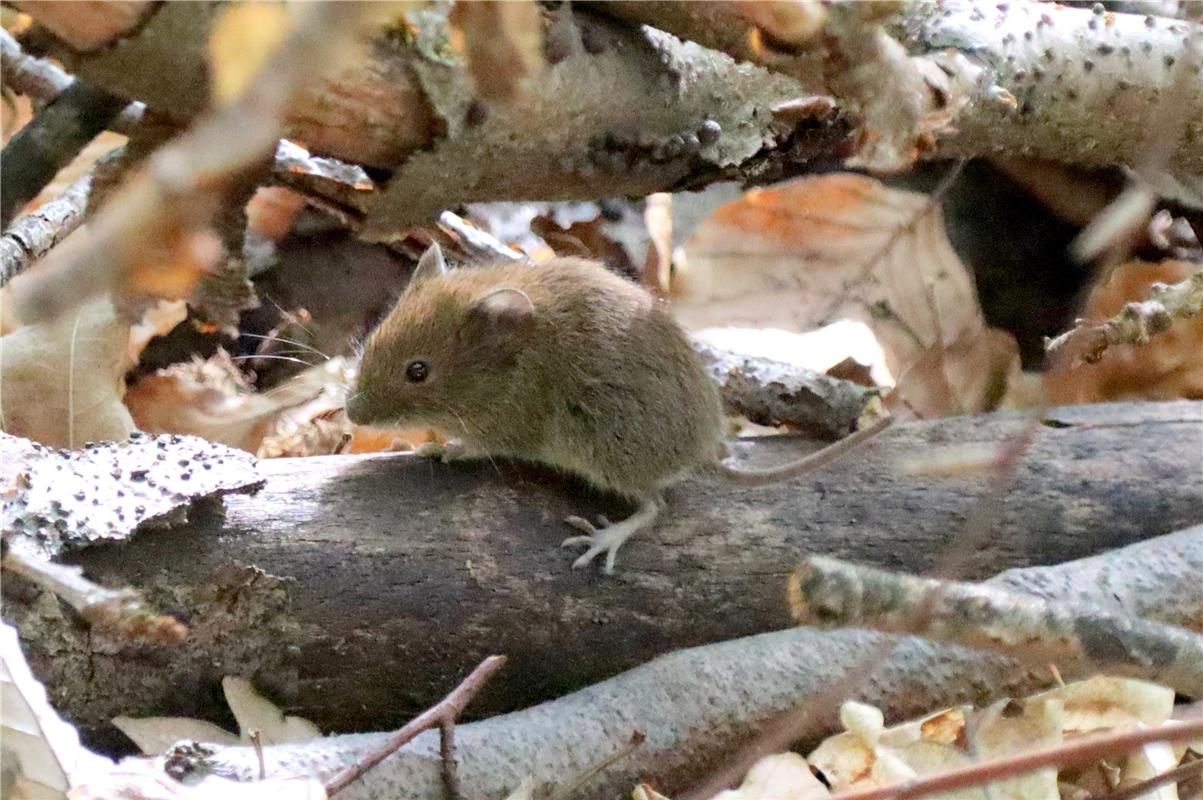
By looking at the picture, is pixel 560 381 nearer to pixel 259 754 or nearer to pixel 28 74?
pixel 259 754

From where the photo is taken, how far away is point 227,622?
1900 mm

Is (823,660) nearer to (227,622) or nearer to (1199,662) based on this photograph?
(1199,662)

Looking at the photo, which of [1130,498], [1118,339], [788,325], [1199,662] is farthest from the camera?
[788,325]

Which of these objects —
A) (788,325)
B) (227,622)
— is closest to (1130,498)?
(788,325)

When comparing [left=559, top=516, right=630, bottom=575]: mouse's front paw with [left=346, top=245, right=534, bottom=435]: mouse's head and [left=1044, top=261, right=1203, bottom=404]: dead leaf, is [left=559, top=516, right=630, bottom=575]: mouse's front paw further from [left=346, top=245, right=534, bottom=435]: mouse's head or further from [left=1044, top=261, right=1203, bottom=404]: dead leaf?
[left=1044, top=261, right=1203, bottom=404]: dead leaf

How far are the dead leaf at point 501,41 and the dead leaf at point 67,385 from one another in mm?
2041

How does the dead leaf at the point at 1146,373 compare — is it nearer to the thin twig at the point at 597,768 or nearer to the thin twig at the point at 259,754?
the thin twig at the point at 597,768

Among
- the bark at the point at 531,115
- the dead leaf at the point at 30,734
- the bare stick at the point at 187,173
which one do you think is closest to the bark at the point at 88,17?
the bark at the point at 531,115

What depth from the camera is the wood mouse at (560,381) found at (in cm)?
229

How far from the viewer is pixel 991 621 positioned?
1.17 meters

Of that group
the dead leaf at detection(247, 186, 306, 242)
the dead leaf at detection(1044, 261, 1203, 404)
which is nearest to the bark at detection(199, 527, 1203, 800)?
the dead leaf at detection(1044, 261, 1203, 404)

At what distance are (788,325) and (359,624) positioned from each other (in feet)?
5.81

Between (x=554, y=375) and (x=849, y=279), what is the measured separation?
1.29 meters

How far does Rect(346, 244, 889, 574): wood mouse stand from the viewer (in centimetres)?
229
